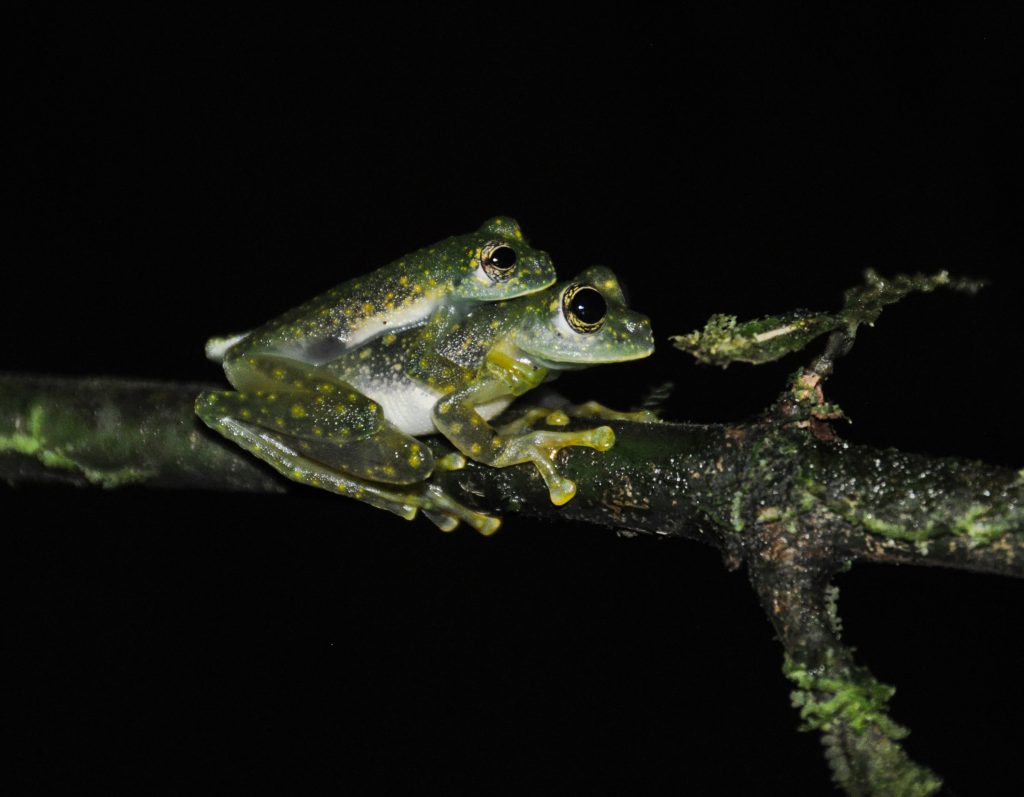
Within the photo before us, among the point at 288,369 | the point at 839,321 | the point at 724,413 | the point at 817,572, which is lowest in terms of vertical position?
the point at 817,572

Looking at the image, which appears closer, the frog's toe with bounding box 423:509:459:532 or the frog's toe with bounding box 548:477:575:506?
the frog's toe with bounding box 548:477:575:506

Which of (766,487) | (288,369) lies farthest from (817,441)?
(288,369)

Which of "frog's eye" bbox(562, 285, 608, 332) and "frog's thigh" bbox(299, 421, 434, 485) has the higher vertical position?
"frog's eye" bbox(562, 285, 608, 332)

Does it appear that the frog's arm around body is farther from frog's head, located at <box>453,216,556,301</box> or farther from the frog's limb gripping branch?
frog's head, located at <box>453,216,556,301</box>

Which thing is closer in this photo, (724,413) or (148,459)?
(148,459)

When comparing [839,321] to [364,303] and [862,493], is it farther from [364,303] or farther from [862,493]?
[364,303]

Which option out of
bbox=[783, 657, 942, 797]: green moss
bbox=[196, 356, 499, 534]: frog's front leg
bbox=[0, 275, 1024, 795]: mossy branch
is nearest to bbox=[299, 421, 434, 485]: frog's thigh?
bbox=[196, 356, 499, 534]: frog's front leg

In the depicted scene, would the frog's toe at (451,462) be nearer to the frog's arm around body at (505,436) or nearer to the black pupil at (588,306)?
the frog's arm around body at (505,436)

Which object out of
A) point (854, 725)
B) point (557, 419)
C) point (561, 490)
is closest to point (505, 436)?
point (557, 419)
